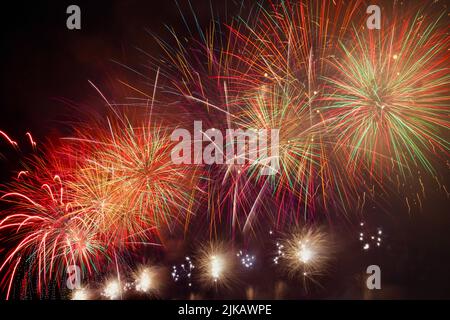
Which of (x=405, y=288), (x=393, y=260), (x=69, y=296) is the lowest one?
(x=69, y=296)

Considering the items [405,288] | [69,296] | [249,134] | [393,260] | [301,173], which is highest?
[249,134]

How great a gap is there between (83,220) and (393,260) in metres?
13.6

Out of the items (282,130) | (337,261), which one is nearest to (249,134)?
(282,130)

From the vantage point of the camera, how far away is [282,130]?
10.9 meters

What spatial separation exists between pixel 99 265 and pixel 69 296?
5.25 metres

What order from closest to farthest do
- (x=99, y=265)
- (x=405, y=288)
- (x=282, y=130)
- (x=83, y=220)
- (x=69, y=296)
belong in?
(x=282, y=130) < (x=83, y=220) < (x=405, y=288) < (x=99, y=265) < (x=69, y=296)

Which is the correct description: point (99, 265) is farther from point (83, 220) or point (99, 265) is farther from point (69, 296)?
point (83, 220)

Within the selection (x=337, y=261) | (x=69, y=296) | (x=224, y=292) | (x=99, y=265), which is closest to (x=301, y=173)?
(x=337, y=261)
